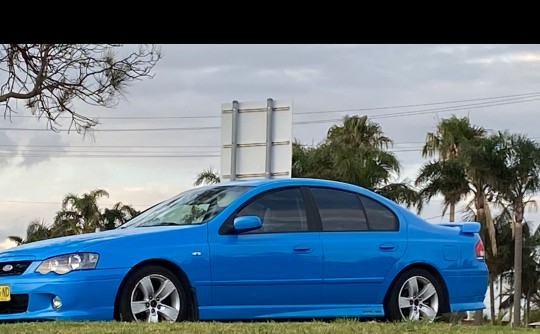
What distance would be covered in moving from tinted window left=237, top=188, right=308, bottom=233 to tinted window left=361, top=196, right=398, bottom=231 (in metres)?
0.72

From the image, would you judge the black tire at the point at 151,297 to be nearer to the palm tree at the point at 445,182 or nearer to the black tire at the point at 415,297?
the black tire at the point at 415,297

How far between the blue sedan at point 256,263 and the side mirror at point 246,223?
0.5 inches

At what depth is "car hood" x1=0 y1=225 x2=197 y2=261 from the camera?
9711mm

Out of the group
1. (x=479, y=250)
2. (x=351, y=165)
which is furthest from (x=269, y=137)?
(x=351, y=165)

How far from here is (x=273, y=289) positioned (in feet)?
33.3

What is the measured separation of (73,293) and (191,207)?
1666 millimetres

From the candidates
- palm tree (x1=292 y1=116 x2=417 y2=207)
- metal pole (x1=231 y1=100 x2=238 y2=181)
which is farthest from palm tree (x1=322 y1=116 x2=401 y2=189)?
metal pole (x1=231 y1=100 x2=238 y2=181)

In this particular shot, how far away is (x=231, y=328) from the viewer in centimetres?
845

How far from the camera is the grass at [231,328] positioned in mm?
8250

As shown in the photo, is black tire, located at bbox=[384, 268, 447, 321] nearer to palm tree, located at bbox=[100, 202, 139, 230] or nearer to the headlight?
the headlight

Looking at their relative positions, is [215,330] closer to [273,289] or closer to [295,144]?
[273,289]

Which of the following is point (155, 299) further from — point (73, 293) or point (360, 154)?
point (360, 154)
